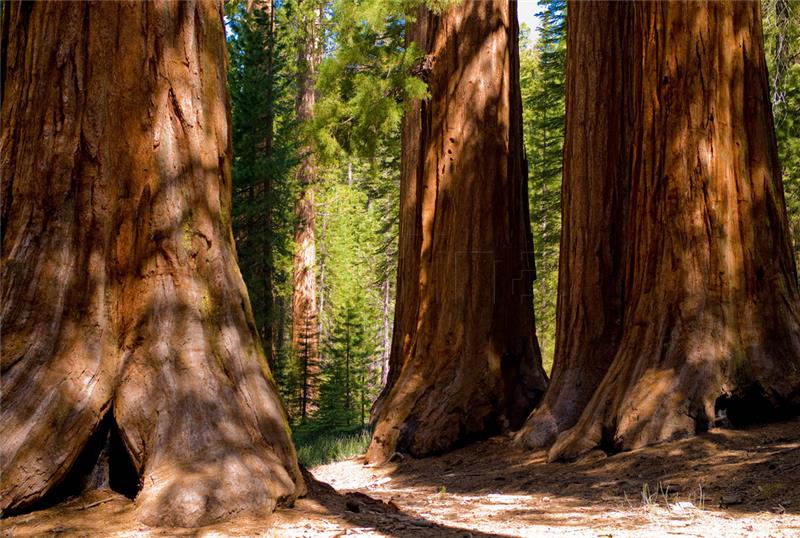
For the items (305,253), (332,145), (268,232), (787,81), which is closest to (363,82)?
(332,145)

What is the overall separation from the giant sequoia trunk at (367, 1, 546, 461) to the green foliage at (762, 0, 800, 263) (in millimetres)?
4886

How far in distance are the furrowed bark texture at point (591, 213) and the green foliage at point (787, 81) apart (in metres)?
4.34

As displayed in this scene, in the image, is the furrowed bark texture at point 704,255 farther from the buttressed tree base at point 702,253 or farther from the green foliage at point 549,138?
the green foliage at point 549,138

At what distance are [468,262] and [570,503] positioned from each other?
16.1ft

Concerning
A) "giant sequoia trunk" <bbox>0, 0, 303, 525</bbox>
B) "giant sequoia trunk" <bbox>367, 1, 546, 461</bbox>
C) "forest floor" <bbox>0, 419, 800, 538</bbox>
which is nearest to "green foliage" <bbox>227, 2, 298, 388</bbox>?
"giant sequoia trunk" <bbox>367, 1, 546, 461</bbox>

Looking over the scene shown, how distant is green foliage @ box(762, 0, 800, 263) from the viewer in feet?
43.4

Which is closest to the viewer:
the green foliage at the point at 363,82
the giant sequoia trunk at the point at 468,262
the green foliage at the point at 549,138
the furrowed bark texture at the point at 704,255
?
the furrowed bark texture at the point at 704,255

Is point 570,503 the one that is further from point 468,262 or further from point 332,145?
point 332,145

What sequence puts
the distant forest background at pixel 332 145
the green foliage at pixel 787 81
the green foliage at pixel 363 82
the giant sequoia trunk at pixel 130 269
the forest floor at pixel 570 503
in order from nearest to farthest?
1. the forest floor at pixel 570 503
2. the giant sequoia trunk at pixel 130 269
3. the green foliage at pixel 363 82
4. the distant forest background at pixel 332 145
5. the green foliage at pixel 787 81

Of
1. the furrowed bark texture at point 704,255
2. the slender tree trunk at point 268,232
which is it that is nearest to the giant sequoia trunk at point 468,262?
the furrowed bark texture at point 704,255

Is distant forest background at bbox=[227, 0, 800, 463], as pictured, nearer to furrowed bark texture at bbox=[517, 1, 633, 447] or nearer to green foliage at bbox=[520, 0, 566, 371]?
green foliage at bbox=[520, 0, 566, 371]

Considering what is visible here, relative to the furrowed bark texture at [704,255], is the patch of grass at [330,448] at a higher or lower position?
lower

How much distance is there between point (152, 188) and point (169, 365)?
1075 mm

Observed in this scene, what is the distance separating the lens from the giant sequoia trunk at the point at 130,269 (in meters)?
4.58
